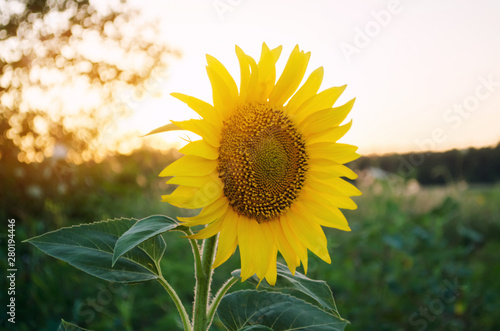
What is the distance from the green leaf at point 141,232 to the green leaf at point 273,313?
29 centimetres

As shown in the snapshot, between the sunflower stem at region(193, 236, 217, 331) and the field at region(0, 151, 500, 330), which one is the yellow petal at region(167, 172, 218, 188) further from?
the field at region(0, 151, 500, 330)

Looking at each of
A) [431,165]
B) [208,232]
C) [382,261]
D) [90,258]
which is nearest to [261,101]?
[208,232]

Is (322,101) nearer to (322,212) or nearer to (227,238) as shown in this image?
(322,212)

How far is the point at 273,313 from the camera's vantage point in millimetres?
958

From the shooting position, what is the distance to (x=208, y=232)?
892 millimetres

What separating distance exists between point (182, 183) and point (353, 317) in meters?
2.31

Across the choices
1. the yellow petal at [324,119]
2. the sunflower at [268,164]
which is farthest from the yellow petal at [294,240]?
the yellow petal at [324,119]

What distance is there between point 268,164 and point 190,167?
26cm

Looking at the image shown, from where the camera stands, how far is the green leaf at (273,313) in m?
0.94

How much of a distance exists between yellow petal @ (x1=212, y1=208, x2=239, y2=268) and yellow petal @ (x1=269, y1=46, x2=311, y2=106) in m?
0.31

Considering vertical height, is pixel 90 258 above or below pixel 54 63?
below

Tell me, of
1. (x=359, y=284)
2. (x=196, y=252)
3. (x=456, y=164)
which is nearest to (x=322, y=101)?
(x=196, y=252)

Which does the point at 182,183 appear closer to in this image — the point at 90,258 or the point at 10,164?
the point at 90,258

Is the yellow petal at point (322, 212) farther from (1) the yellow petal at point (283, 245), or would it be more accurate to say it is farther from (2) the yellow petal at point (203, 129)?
(2) the yellow petal at point (203, 129)
